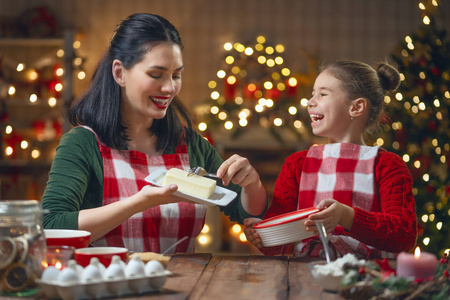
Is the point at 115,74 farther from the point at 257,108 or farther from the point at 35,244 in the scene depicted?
the point at 257,108

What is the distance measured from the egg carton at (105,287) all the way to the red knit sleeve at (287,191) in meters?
0.67

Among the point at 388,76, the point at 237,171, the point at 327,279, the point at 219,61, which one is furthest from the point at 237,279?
the point at 219,61

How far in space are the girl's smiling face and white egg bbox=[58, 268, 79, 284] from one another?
954 millimetres

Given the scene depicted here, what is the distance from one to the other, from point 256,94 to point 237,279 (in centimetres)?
385

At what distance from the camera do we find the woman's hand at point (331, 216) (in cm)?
139

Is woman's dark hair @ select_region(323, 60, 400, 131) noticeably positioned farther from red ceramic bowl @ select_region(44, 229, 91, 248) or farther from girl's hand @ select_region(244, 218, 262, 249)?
red ceramic bowl @ select_region(44, 229, 91, 248)

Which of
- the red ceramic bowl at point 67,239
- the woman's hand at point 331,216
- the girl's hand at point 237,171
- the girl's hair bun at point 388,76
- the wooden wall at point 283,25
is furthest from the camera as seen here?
the wooden wall at point 283,25

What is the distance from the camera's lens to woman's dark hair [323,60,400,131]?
1.78 metres

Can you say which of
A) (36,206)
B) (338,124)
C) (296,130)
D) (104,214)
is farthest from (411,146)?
(36,206)

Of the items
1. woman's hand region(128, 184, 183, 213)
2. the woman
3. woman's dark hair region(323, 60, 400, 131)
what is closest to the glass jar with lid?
woman's hand region(128, 184, 183, 213)

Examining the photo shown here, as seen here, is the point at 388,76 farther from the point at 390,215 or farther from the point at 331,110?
the point at 390,215

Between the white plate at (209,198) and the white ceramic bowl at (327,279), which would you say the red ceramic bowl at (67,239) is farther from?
the white ceramic bowl at (327,279)

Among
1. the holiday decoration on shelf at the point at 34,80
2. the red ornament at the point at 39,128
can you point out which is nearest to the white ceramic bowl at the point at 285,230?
the holiday decoration on shelf at the point at 34,80

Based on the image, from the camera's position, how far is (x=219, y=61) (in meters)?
5.22
